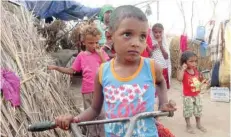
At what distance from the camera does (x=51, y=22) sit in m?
9.73

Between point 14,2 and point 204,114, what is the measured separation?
3782 mm

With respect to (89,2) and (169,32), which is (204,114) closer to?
(89,2)

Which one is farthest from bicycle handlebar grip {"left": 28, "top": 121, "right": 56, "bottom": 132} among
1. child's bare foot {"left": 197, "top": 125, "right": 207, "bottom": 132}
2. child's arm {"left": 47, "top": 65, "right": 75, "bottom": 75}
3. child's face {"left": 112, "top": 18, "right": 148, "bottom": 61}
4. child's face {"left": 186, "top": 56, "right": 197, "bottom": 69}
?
child's bare foot {"left": 197, "top": 125, "right": 207, "bottom": 132}

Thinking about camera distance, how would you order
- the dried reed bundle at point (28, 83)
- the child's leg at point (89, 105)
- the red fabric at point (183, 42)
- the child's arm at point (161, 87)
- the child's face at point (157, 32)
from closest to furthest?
the child's arm at point (161, 87) → the dried reed bundle at point (28, 83) → the child's leg at point (89, 105) → the child's face at point (157, 32) → the red fabric at point (183, 42)

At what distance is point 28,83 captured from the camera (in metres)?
3.39

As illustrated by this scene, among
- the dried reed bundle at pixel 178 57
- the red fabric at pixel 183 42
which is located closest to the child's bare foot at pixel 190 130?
the red fabric at pixel 183 42

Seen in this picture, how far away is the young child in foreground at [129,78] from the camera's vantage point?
5.60 ft

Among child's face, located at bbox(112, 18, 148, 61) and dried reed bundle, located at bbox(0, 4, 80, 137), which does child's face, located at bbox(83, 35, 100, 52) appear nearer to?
dried reed bundle, located at bbox(0, 4, 80, 137)

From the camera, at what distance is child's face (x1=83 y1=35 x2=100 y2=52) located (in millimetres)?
3578

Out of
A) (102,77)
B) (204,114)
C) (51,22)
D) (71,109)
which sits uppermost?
(51,22)

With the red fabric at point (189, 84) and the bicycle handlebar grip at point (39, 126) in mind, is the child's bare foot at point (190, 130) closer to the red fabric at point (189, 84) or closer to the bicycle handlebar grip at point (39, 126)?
the red fabric at point (189, 84)

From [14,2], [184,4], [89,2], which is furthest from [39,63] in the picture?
[184,4]

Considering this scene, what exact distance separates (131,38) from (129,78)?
21 cm

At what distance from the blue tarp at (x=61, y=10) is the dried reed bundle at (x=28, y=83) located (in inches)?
126
